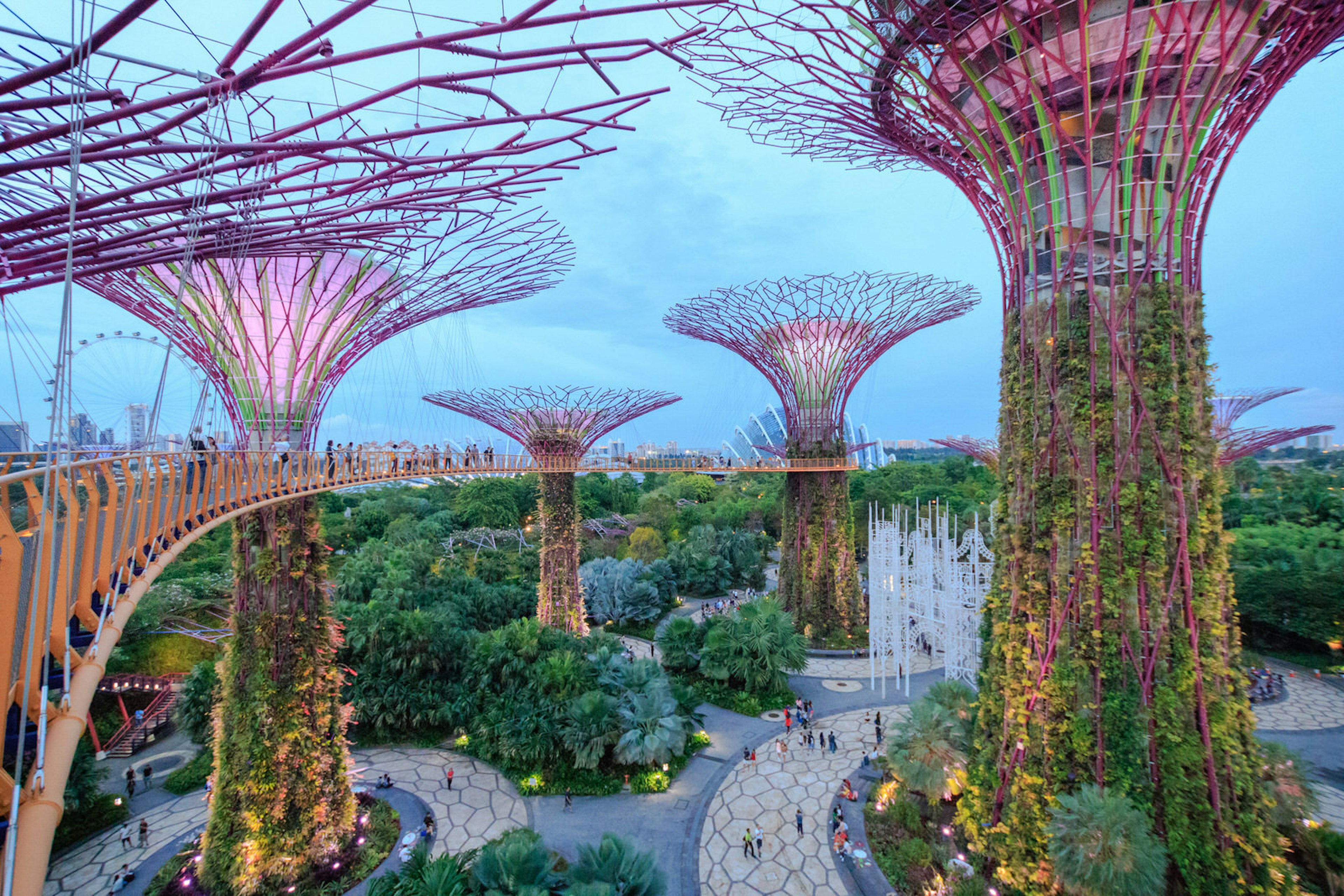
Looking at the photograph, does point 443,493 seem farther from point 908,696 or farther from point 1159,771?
point 1159,771

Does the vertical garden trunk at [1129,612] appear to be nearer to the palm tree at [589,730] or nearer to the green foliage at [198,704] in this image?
the palm tree at [589,730]

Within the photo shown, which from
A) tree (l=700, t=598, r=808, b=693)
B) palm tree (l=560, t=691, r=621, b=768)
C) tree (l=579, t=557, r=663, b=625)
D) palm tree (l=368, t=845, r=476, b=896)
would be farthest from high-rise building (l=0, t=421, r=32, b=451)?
tree (l=579, t=557, r=663, b=625)

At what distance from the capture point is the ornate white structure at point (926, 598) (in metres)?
16.6

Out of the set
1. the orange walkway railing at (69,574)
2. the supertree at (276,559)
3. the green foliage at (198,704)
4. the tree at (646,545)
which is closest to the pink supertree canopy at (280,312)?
the supertree at (276,559)

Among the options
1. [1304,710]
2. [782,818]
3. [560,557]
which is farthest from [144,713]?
[1304,710]

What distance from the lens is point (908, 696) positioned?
17.9 meters

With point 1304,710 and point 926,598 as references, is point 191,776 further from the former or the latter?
point 1304,710

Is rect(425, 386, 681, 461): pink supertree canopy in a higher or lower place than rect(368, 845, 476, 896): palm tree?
higher

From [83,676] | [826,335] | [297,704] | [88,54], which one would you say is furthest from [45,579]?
[826,335]

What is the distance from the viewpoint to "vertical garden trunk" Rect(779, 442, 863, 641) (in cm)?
2227

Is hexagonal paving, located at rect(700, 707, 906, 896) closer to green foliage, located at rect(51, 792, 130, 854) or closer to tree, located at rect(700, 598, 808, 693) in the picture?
tree, located at rect(700, 598, 808, 693)

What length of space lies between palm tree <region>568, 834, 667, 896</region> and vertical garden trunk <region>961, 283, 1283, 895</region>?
4942 mm

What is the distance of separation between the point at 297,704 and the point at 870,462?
309ft

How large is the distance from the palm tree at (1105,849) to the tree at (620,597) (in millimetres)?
18818
